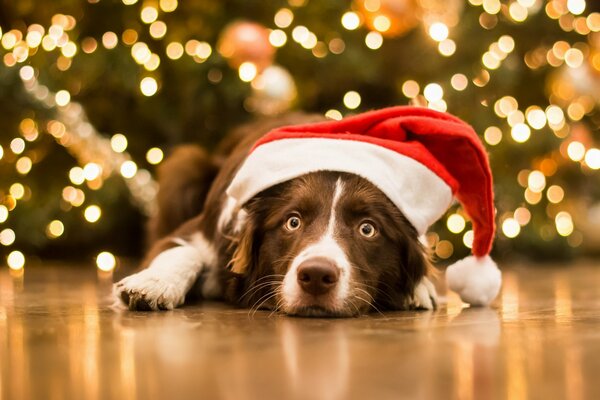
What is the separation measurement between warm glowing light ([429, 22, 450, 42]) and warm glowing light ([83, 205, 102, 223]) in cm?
244

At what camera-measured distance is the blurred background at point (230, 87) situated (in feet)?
14.7

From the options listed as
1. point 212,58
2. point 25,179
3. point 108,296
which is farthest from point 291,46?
point 108,296

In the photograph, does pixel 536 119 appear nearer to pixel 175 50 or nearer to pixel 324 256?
pixel 175 50

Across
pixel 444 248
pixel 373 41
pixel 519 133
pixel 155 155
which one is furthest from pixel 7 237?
pixel 519 133

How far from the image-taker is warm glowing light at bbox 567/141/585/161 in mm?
5570

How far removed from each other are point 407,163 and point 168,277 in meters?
0.90

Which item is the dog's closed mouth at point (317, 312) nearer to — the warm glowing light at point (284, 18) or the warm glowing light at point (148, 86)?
the warm glowing light at point (148, 86)

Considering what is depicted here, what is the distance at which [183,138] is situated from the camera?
493cm

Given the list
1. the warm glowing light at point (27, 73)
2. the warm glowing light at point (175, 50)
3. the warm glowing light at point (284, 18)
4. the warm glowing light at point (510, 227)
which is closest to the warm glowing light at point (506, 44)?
the warm glowing light at point (510, 227)

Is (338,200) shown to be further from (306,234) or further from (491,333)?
(491,333)

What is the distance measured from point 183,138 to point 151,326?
301 cm

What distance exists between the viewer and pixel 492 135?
508cm

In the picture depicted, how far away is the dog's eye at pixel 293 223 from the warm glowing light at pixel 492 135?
286cm

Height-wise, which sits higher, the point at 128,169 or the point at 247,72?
the point at 247,72
